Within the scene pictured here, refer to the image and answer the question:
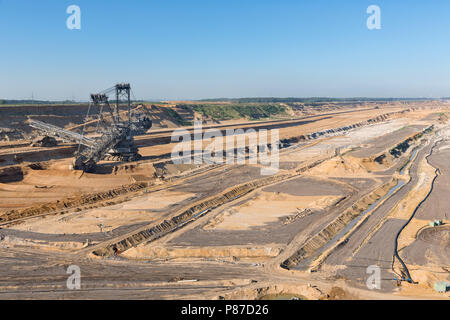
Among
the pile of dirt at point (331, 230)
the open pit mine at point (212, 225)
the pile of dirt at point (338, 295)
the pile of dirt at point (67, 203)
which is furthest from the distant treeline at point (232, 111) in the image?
the pile of dirt at point (338, 295)

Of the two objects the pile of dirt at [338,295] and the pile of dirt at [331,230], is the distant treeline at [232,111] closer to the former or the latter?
the pile of dirt at [331,230]

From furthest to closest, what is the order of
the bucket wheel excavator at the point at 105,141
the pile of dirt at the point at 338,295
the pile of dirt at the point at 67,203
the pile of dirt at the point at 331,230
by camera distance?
the bucket wheel excavator at the point at 105,141 < the pile of dirt at the point at 67,203 < the pile of dirt at the point at 331,230 < the pile of dirt at the point at 338,295

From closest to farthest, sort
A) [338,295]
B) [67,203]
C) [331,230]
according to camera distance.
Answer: [338,295] → [331,230] → [67,203]

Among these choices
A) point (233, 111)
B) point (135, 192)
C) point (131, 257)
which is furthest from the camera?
point (233, 111)

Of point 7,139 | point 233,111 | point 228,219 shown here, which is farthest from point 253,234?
point 233,111

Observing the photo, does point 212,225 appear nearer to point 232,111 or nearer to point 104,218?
point 104,218

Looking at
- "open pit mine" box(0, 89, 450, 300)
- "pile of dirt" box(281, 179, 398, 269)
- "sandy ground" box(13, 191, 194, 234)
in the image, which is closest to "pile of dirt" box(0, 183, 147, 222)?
"open pit mine" box(0, 89, 450, 300)

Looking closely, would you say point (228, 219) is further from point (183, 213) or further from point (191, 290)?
point (191, 290)

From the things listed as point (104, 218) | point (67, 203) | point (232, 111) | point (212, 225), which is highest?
point (232, 111)

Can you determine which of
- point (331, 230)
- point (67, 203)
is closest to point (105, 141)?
point (67, 203)
